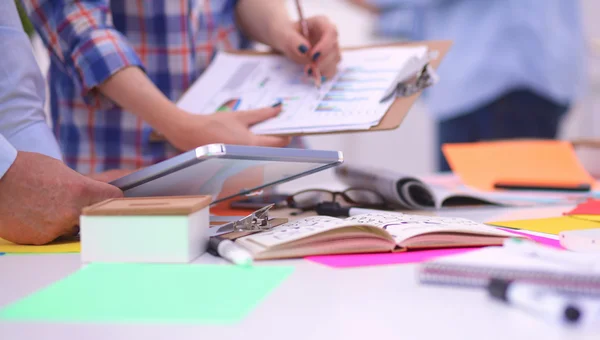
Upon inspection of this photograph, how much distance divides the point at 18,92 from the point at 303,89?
0.46m

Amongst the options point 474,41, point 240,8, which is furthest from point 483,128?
point 240,8

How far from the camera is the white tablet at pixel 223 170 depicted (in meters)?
0.55

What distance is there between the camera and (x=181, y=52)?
112 centimetres

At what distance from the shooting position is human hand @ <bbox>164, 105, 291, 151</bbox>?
2.84 ft

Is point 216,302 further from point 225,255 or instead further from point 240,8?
point 240,8

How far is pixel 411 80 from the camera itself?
899 mm

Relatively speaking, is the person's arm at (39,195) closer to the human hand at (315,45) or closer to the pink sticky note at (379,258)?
the pink sticky note at (379,258)

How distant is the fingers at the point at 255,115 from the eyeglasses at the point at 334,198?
13 cm

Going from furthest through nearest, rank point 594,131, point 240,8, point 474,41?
point 594,131 → point 474,41 → point 240,8

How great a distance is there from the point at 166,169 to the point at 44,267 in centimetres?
14

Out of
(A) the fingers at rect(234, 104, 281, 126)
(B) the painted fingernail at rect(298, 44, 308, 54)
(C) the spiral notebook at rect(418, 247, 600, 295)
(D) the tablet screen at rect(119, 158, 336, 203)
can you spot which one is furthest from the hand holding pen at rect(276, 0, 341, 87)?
(C) the spiral notebook at rect(418, 247, 600, 295)

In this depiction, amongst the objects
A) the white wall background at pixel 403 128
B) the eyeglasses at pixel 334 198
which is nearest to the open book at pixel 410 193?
the eyeglasses at pixel 334 198

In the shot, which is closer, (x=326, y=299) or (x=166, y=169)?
(x=326, y=299)

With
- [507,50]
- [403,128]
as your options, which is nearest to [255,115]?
[507,50]
